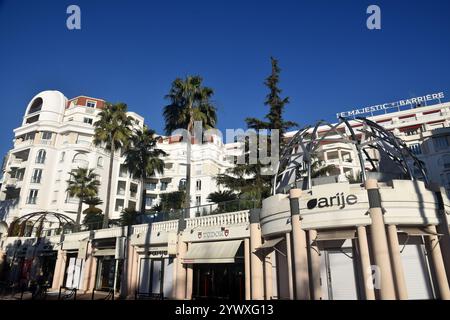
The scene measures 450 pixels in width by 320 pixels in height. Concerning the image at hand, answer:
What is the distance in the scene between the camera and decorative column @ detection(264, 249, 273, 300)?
14.9 metres

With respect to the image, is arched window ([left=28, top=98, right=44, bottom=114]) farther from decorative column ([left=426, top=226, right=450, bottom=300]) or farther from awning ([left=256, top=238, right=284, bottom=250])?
decorative column ([left=426, top=226, right=450, bottom=300])

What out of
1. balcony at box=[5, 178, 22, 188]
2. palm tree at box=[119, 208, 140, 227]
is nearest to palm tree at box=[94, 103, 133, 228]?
palm tree at box=[119, 208, 140, 227]

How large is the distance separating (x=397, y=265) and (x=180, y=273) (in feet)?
39.0

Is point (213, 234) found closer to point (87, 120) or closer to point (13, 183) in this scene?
point (13, 183)

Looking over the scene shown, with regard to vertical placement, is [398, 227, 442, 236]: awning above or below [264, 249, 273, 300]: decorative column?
above

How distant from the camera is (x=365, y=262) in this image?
11.9 m

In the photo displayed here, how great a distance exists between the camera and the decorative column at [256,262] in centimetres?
1502

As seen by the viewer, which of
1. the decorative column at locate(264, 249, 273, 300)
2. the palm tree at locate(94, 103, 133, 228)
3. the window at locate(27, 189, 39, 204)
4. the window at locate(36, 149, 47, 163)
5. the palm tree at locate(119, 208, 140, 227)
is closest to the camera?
the decorative column at locate(264, 249, 273, 300)

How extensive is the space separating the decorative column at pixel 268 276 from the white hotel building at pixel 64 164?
3392cm

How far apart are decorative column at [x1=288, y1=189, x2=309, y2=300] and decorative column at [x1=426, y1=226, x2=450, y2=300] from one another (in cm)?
535

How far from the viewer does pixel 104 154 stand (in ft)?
185

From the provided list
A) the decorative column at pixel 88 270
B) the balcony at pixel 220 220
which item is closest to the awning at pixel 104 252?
the decorative column at pixel 88 270

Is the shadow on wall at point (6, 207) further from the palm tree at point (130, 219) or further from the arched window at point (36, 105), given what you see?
the palm tree at point (130, 219)

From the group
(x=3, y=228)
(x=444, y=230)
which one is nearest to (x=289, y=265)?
(x=444, y=230)
